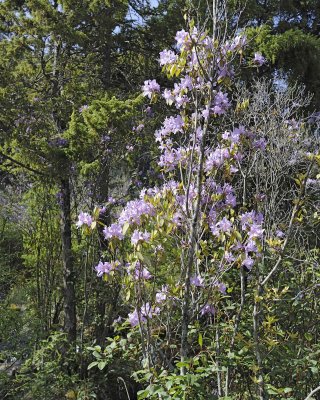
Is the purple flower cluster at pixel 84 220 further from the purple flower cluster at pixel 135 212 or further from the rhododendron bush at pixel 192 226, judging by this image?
the purple flower cluster at pixel 135 212

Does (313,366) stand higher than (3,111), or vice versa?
(3,111)

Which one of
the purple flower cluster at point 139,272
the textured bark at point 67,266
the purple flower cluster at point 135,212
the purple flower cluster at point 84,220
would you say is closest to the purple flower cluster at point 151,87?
the purple flower cluster at point 135,212

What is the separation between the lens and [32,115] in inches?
185

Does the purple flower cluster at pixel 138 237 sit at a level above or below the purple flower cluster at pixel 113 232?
below

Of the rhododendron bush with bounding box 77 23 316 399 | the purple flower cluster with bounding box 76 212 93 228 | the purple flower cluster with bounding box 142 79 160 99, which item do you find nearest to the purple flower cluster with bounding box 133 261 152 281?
the rhododendron bush with bounding box 77 23 316 399

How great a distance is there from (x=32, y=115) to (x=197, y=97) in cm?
287

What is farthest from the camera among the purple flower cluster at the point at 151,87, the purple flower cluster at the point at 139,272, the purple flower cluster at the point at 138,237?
the purple flower cluster at the point at 151,87

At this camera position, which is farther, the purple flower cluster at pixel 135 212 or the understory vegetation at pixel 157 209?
the understory vegetation at pixel 157 209

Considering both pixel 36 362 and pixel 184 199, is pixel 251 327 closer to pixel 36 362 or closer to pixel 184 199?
pixel 184 199

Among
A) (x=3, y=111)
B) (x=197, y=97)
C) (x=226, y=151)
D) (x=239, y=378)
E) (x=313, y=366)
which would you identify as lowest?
(x=239, y=378)

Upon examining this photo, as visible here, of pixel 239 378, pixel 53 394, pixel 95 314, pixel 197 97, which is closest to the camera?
pixel 197 97

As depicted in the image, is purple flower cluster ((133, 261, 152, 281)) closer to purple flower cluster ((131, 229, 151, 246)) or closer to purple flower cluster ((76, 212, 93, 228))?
purple flower cluster ((131, 229, 151, 246))

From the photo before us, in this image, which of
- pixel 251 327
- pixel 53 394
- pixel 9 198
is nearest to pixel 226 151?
pixel 251 327

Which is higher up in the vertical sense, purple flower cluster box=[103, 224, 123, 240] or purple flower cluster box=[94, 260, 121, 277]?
purple flower cluster box=[103, 224, 123, 240]
